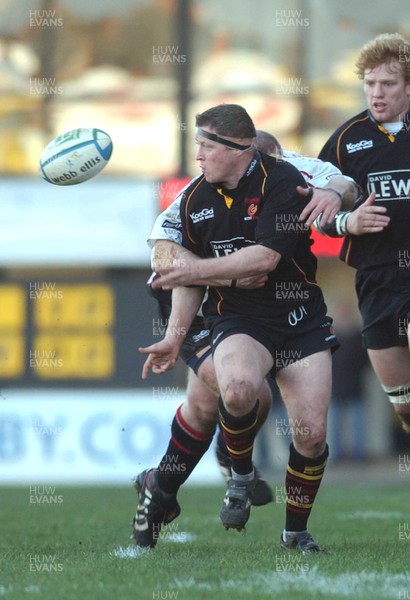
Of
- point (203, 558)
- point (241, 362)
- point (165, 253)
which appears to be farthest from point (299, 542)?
point (165, 253)

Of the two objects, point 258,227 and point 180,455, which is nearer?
point 258,227

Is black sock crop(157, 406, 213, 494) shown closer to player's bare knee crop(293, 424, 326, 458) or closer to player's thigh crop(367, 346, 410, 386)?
player's bare knee crop(293, 424, 326, 458)

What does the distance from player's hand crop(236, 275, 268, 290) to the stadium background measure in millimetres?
9886

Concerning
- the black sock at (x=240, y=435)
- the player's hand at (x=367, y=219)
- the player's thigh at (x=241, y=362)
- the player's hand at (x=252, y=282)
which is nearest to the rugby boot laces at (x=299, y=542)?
the black sock at (x=240, y=435)

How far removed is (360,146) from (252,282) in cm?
110

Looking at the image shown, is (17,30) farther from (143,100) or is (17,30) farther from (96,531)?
(96,531)

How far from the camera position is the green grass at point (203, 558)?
205 inches

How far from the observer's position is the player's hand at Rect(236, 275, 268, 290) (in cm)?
636

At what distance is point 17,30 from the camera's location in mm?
17859

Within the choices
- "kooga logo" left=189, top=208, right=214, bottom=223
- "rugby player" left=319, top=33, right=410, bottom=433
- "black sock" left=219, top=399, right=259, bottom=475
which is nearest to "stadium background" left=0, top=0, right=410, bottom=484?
"rugby player" left=319, top=33, right=410, bottom=433

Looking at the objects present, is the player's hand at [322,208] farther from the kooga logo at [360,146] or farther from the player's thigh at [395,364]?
the player's thigh at [395,364]

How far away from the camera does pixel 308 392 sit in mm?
6312

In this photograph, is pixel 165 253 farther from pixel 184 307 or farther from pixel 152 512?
pixel 152 512

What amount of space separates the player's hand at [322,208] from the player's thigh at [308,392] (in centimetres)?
70
